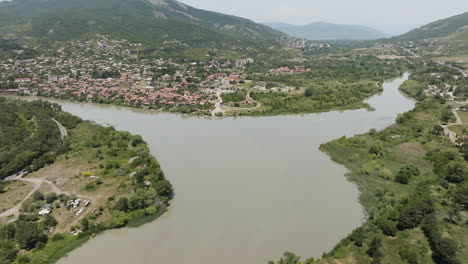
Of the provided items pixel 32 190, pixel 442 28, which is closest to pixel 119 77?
pixel 32 190

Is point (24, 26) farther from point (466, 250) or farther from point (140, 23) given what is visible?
point (466, 250)

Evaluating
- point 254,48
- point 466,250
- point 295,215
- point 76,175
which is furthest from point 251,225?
point 254,48

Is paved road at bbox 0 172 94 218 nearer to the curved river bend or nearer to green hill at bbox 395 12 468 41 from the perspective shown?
the curved river bend

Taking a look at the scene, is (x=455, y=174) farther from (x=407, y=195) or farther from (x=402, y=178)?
(x=407, y=195)

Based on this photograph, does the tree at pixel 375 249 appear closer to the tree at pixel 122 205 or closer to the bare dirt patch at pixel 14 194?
the tree at pixel 122 205

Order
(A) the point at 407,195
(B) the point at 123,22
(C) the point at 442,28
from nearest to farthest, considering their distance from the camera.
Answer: (A) the point at 407,195, (B) the point at 123,22, (C) the point at 442,28
